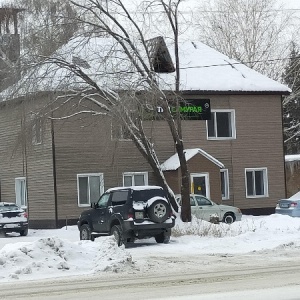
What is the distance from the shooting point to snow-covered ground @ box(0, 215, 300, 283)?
17.5 metres

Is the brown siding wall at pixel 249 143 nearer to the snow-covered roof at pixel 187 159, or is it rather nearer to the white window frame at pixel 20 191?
the snow-covered roof at pixel 187 159

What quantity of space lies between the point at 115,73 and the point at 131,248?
784 centimetres

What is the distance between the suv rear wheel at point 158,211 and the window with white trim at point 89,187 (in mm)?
13600

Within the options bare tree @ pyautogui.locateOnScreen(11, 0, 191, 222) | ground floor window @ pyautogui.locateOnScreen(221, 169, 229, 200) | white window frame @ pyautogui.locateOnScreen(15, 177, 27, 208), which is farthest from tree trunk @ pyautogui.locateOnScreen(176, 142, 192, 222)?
white window frame @ pyautogui.locateOnScreen(15, 177, 27, 208)

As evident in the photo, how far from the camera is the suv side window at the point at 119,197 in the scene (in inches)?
950

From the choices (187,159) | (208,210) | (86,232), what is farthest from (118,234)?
(187,159)

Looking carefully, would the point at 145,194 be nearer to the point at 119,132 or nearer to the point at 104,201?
the point at 104,201

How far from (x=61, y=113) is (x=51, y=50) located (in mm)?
2944

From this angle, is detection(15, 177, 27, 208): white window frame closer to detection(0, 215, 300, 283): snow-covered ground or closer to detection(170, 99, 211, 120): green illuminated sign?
detection(170, 99, 211, 120): green illuminated sign

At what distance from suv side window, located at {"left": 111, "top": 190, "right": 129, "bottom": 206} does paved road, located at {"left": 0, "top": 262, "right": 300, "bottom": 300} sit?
24.1ft

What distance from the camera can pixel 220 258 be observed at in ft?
65.8

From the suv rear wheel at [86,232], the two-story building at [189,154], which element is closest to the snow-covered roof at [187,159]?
the two-story building at [189,154]

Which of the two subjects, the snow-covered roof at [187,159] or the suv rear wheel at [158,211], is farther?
the snow-covered roof at [187,159]

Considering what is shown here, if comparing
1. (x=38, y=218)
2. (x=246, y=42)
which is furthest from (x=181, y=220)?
(x=246, y=42)
